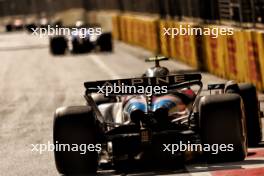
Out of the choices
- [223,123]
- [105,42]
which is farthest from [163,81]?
[105,42]

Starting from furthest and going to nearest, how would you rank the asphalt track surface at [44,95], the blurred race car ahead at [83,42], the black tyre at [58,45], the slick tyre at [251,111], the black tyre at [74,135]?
1. the black tyre at [58,45]
2. the blurred race car ahead at [83,42]
3. the slick tyre at [251,111]
4. the asphalt track surface at [44,95]
5. the black tyre at [74,135]

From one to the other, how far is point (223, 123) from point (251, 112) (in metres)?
1.43

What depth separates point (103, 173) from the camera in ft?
33.0

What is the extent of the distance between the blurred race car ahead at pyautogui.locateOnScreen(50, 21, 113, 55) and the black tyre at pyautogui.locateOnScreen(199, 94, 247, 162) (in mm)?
28146

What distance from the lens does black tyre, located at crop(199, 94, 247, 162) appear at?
9586 mm

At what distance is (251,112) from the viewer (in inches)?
432

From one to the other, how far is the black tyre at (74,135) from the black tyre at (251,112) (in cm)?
210

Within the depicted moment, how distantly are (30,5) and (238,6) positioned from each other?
90.1 m

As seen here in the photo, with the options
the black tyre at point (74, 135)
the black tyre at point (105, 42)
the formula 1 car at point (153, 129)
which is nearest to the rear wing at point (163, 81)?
the formula 1 car at point (153, 129)

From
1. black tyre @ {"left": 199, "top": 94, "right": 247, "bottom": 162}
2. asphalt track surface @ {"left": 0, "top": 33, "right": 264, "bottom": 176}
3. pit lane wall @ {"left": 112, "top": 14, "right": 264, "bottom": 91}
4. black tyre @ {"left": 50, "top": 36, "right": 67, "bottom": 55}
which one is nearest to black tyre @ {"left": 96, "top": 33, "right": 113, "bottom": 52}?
asphalt track surface @ {"left": 0, "top": 33, "right": 264, "bottom": 176}

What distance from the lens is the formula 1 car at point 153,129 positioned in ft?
31.6

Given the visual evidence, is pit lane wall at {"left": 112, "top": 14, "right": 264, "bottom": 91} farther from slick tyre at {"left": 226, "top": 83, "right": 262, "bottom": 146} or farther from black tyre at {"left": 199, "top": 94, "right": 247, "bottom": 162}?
black tyre at {"left": 199, "top": 94, "right": 247, "bottom": 162}

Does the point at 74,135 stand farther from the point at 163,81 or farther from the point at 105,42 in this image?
the point at 105,42

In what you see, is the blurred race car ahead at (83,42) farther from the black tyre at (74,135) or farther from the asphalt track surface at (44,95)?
the black tyre at (74,135)
